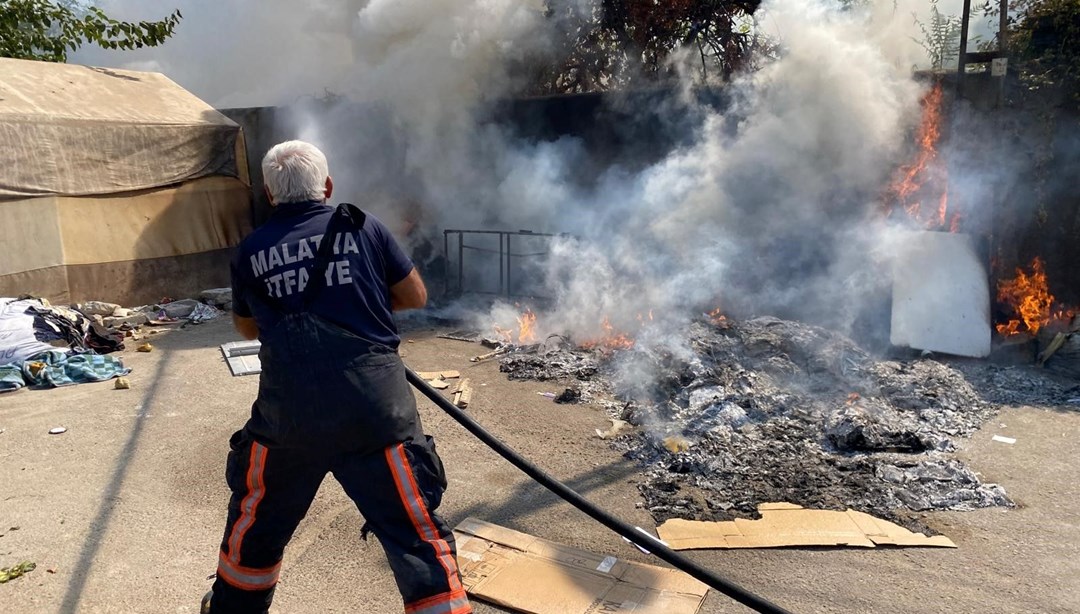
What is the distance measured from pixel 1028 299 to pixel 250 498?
793cm

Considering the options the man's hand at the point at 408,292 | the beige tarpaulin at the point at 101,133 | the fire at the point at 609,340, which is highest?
the beige tarpaulin at the point at 101,133

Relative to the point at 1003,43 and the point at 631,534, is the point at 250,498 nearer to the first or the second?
the point at 631,534

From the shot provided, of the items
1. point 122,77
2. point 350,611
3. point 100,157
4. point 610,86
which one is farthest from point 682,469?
point 122,77

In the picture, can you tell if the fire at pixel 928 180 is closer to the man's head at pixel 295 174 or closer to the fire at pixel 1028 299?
the fire at pixel 1028 299

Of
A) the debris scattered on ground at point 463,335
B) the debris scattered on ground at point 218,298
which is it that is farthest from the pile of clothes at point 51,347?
the debris scattered on ground at point 463,335

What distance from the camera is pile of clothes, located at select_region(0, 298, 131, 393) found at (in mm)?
6875

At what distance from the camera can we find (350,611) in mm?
3205

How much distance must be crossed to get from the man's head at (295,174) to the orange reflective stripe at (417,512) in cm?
97

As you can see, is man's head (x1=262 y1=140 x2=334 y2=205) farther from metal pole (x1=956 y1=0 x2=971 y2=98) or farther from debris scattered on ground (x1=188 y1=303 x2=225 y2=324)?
debris scattered on ground (x1=188 y1=303 x2=225 y2=324)

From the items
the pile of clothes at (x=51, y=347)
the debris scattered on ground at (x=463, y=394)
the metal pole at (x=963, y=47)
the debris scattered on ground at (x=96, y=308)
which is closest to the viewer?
the debris scattered on ground at (x=463, y=394)

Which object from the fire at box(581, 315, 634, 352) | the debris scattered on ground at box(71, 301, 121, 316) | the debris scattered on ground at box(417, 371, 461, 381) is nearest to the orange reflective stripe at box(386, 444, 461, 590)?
the debris scattered on ground at box(417, 371, 461, 381)

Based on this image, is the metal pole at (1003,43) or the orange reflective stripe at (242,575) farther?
the metal pole at (1003,43)

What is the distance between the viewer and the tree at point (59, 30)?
11.8m

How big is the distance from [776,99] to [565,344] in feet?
13.1
